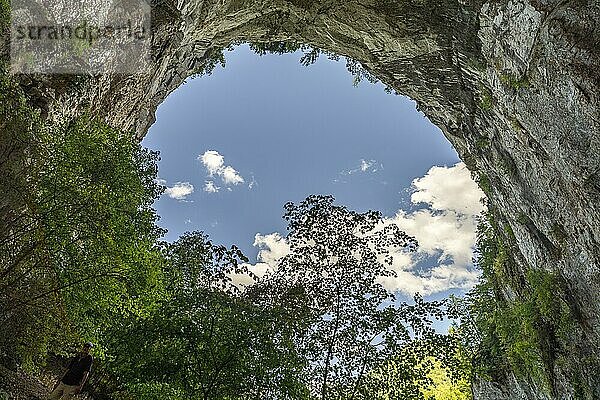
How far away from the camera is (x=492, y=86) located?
13594mm

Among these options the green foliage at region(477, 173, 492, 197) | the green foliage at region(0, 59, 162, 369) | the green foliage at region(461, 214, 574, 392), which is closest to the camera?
the green foliage at region(0, 59, 162, 369)

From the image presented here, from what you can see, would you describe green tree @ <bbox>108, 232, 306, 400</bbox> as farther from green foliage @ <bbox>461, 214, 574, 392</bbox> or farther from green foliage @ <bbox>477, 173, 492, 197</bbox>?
green foliage @ <bbox>477, 173, 492, 197</bbox>

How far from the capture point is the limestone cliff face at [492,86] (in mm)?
10242

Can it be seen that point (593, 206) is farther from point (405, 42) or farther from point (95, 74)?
point (95, 74)

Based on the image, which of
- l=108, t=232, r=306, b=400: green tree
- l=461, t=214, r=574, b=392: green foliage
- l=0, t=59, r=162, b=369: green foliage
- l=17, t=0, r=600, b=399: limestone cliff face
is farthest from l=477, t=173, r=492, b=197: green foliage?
Result: l=0, t=59, r=162, b=369: green foliage

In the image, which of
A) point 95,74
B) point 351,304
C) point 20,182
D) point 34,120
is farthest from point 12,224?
point 351,304

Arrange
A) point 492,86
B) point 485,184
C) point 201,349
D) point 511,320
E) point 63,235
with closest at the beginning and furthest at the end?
point 63,235 → point 201,349 → point 492,86 → point 511,320 → point 485,184

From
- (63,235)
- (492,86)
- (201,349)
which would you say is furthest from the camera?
(492,86)

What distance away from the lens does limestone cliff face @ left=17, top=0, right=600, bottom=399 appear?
10.2 metres

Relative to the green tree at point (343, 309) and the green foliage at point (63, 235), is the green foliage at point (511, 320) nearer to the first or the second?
the green tree at point (343, 309)

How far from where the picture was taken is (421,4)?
14.7 meters

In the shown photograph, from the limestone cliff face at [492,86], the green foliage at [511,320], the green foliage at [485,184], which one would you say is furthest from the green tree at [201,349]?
the green foliage at [485,184]

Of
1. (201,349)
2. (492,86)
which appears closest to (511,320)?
(492,86)

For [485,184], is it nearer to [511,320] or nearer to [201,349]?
[511,320]
